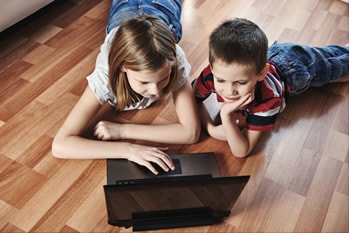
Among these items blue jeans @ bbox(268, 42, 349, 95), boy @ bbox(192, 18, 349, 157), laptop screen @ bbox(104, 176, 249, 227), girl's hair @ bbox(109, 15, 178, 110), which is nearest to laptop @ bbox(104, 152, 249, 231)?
laptop screen @ bbox(104, 176, 249, 227)

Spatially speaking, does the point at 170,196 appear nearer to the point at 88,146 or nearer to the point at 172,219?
the point at 172,219

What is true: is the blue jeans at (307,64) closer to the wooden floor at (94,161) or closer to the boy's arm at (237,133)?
the wooden floor at (94,161)

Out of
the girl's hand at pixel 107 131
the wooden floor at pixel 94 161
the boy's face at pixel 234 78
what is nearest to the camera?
the boy's face at pixel 234 78

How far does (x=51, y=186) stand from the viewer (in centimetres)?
99

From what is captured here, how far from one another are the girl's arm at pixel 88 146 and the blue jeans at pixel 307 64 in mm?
506

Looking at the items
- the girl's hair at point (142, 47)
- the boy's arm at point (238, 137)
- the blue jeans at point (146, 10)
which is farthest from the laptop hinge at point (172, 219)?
the blue jeans at point (146, 10)

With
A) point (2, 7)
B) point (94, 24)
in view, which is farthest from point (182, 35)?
point (2, 7)

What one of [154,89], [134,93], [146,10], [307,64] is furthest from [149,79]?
[307,64]

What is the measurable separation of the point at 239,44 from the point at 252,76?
87 mm

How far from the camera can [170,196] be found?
807 millimetres

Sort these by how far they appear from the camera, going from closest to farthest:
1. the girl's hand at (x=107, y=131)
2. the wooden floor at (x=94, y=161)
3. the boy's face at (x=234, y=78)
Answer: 1. the boy's face at (x=234, y=78)
2. the wooden floor at (x=94, y=161)
3. the girl's hand at (x=107, y=131)

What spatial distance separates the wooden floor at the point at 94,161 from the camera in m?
0.96

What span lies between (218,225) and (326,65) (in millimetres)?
712

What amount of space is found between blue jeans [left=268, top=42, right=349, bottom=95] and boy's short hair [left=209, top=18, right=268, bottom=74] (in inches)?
12.5
